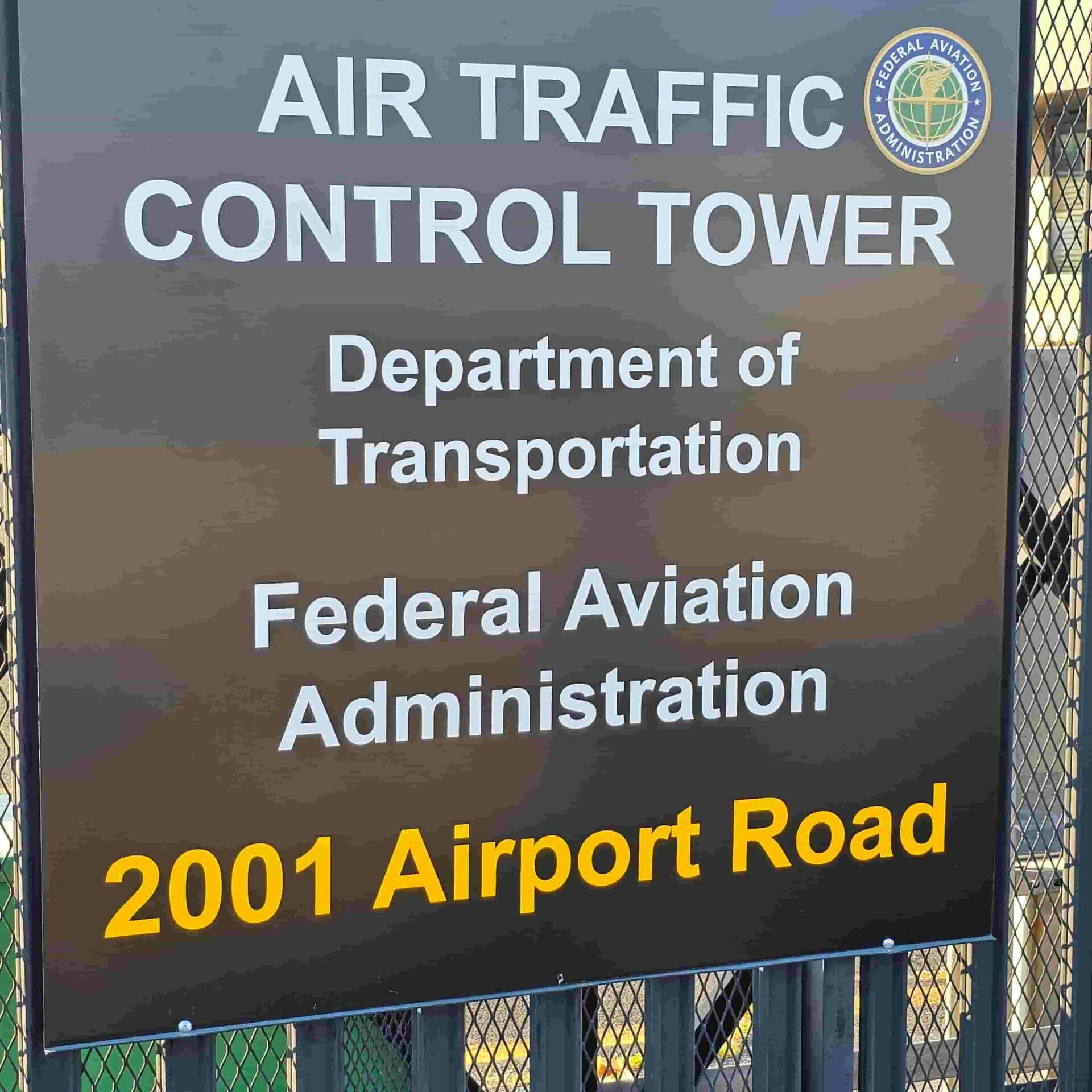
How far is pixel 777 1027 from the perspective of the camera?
260cm

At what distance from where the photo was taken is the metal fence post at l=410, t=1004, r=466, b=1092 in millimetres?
2393

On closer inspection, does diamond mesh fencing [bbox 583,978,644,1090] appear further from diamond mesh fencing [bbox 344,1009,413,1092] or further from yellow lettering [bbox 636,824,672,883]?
diamond mesh fencing [bbox 344,1009,413,1092]

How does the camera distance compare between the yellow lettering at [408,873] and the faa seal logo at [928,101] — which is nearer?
the yellow lettering at [408,873]

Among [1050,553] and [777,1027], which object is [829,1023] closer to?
[777,1027]

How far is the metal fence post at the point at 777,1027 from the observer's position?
260 centimetres

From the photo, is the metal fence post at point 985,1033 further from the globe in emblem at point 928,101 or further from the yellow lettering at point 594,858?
the globe in emblem at point 928,101

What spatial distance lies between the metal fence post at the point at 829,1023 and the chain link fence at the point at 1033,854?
0.02 m

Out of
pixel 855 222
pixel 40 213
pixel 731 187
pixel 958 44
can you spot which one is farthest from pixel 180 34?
pixel 958 44

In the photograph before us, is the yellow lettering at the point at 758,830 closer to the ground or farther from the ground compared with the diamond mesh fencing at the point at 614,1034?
farther from the ground

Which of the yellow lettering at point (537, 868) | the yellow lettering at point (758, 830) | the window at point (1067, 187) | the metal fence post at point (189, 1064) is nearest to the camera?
the metal fence post at point (189, 1064)

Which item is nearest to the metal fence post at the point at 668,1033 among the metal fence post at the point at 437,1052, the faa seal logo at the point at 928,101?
the metal fence post at the point at 437,1052

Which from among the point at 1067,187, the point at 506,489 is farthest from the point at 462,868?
the point at 1067,187

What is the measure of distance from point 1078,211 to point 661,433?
38.8 inches

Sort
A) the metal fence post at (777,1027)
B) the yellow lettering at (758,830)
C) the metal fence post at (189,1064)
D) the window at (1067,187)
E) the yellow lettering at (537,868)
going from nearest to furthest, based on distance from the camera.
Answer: the metal fence post at (189,1064)
the yellow lettering at (537,868)
the yellow lettering at (758,830)
the metal fence post at (777,1027)
the window at (1067,187)
